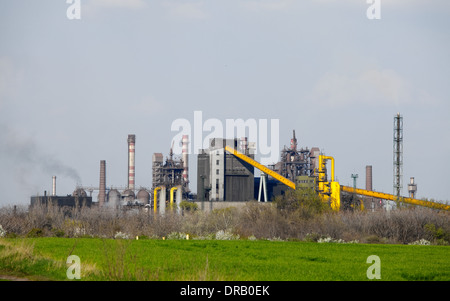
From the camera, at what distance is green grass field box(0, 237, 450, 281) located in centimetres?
1742

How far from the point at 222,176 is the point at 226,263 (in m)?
67.6

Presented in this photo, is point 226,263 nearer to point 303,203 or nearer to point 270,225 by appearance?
point 270,225

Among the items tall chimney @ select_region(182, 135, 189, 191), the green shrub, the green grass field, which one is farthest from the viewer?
tall chimney @ select_region(182, 135, 189, 191)

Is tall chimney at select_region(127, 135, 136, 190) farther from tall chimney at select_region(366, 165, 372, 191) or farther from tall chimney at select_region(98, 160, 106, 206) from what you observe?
tall chimney at select_region(366, 165, 372, 191)

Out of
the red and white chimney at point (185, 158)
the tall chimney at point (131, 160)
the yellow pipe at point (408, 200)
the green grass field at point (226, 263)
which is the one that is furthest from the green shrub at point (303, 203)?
the tall chimney at point (131, 160)

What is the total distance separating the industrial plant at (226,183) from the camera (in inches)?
3118

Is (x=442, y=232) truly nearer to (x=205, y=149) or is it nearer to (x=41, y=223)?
(x=41, y=223)

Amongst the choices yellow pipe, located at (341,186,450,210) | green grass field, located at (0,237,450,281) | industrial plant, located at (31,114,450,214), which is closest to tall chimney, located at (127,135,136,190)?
industrial plant, located at (31,114,450,214)

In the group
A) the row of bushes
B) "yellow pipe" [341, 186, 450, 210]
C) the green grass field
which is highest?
"yellow pipe" [341, 186, 450, 210]

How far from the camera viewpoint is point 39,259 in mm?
20766

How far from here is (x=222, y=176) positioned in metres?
90.9

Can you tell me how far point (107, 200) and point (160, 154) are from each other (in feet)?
34.9

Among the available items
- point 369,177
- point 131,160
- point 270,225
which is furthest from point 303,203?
point 131,160
